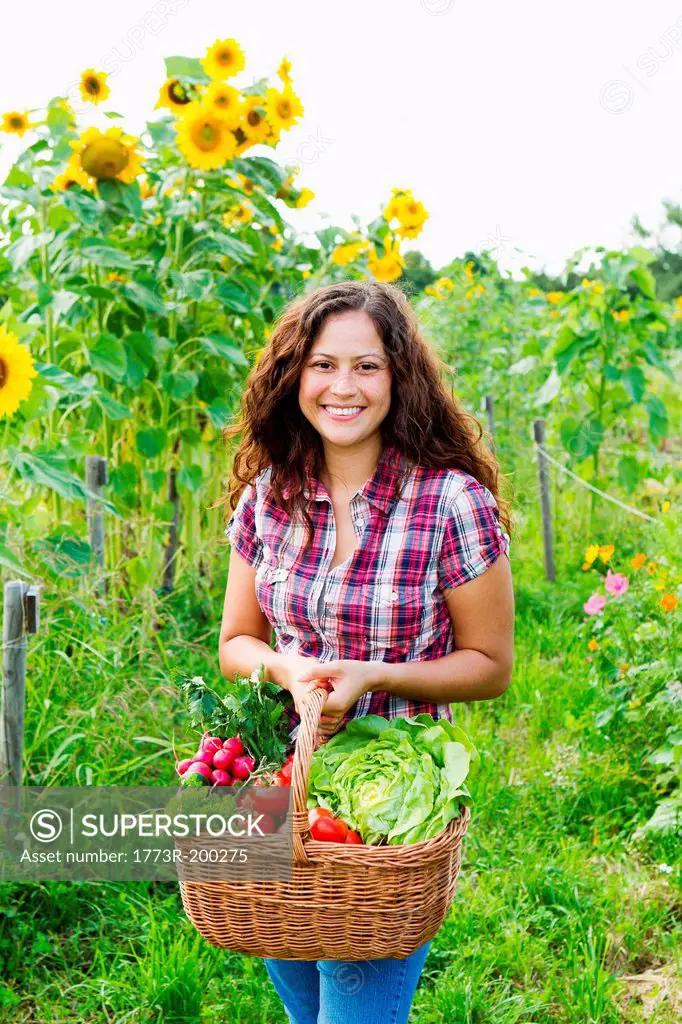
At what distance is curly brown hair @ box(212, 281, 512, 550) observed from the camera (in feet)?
5.82

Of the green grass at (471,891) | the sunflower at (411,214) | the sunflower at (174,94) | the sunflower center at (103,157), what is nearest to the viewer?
the green grass at (471,891)

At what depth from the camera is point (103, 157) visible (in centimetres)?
316

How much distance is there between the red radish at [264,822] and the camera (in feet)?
4.69

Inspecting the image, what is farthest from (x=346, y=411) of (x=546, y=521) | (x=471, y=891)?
(x=546, y=521)

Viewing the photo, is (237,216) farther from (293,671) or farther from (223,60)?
(293,671)

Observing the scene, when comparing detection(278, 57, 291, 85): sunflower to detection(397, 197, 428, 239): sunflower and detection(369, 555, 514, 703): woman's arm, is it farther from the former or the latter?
detection(369, 555, 514, 703): woman's arm

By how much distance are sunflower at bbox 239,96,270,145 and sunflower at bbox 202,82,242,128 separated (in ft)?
0.35

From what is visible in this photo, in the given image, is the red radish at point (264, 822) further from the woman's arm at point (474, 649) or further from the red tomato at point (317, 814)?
the woman's arm at point (474, 649)

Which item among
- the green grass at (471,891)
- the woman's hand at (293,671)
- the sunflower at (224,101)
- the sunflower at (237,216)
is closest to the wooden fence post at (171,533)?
the green grass at (471,891)

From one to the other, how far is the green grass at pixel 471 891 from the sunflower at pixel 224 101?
5.35 ft

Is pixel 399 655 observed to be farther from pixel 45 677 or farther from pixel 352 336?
pixel 45 677

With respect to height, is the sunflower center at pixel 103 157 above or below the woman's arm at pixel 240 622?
above

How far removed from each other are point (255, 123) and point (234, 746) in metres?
2.57

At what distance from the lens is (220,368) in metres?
3.77
